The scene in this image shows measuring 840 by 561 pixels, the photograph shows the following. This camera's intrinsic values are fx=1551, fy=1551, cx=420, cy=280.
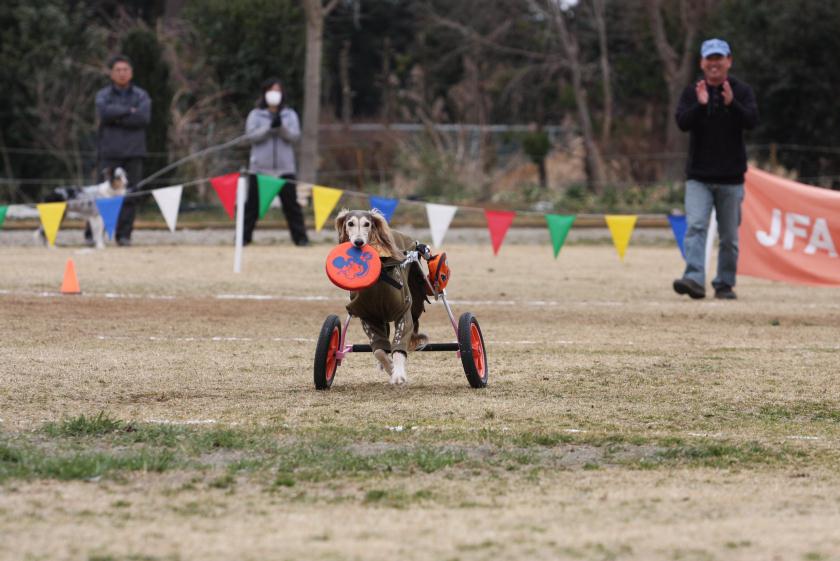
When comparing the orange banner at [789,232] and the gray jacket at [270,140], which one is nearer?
the orange banner at [789,232]

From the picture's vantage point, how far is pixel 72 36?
99.0ft

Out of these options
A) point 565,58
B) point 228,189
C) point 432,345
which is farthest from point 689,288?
point 565,58

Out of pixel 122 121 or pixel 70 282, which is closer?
pixel 70 282

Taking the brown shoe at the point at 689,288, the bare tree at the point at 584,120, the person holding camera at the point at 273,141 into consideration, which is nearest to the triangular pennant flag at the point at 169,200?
the person holding camera at the point at 273,141

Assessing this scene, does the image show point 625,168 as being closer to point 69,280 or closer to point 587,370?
point 69,280

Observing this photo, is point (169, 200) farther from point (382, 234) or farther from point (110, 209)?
point (382, 234)

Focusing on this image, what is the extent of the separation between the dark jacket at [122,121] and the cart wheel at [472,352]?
40.3 feet

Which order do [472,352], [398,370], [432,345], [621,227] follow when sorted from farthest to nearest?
1. [621,227]
2. [432,345]
3. [398,370]
4. [472,352]

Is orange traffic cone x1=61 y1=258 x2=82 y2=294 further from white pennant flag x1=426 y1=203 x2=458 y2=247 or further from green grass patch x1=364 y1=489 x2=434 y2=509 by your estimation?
green grass patch x1=364 y1=489 x2=434 y2=509

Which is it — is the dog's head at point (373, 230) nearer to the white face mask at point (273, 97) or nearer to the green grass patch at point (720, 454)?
the green grass patch at point (720, 454)

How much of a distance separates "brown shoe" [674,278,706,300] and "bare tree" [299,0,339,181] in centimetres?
1495

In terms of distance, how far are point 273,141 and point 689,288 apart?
778 centimetres

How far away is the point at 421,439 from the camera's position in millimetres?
6551

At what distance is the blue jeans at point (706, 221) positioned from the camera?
14086 millimetres
